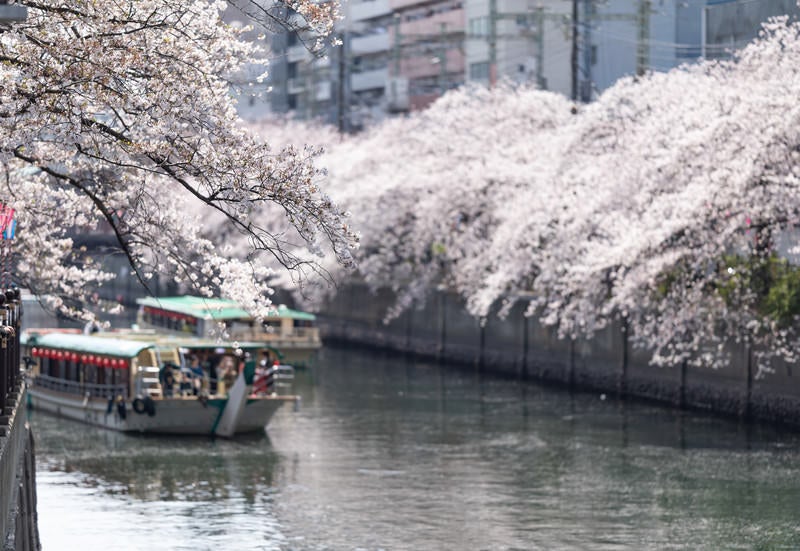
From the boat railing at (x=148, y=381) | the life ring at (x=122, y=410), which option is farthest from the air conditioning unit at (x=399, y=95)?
the life ring at (x=122, y=410)

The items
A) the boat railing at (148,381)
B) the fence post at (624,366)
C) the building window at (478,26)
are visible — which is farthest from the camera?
the building window at (478,26)

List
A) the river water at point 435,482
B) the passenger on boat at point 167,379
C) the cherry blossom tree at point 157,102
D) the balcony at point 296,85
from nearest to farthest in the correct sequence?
the cherry blossom tree at point 157,102 → the river water at point 435,482 → the passenger on boat at point 167,379 → the balcony at point 296,85

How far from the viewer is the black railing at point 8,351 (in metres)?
16.5

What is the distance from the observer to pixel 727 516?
95.0ft

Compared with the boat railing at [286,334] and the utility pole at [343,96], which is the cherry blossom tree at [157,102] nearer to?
the boat railing at [286,334]

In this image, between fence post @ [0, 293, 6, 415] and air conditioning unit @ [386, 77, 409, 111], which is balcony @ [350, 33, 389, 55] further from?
fence post @ [0, 293, 6, 415]

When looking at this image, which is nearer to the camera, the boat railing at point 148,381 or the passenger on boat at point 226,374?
the boat railing at point 148,381

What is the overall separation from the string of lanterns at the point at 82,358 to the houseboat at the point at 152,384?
0.03 metres

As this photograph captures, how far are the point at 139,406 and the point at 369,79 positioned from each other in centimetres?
7169

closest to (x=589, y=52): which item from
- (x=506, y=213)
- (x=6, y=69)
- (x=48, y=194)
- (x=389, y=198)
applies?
(x=389, y=198)

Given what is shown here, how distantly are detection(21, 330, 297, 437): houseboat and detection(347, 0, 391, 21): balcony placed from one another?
64723 millimetres

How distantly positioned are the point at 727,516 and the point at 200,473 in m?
11.3

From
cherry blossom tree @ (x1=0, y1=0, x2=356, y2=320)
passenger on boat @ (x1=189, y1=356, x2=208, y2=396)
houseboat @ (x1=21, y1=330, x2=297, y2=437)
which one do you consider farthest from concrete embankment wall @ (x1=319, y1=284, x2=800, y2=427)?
cherry blossom tree @ (x1=0, y1=0, x2=356, y2=320)

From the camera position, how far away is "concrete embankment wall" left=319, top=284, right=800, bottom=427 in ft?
138
